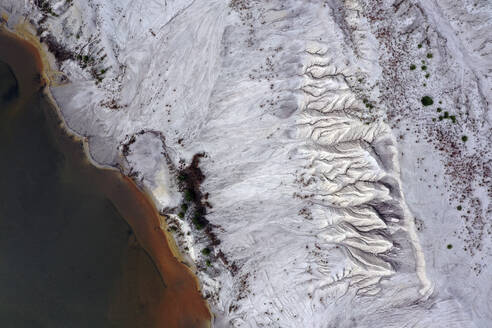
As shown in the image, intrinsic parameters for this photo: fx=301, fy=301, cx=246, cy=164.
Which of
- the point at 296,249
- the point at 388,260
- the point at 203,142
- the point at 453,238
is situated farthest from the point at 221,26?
the point at 453,238

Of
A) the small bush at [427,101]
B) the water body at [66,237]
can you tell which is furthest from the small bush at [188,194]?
the small bush at [427,101]

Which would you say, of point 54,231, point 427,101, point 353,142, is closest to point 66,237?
point 54,231

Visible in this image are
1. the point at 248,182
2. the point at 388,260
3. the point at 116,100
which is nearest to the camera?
the point at 388,260

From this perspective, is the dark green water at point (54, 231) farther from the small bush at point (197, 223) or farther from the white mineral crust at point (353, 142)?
the white mineral crust at point (353, 142)

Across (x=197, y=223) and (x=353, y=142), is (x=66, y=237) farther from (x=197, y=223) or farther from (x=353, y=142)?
(x=353, y=142)

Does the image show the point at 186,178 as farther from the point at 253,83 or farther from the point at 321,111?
the point at 321,111
